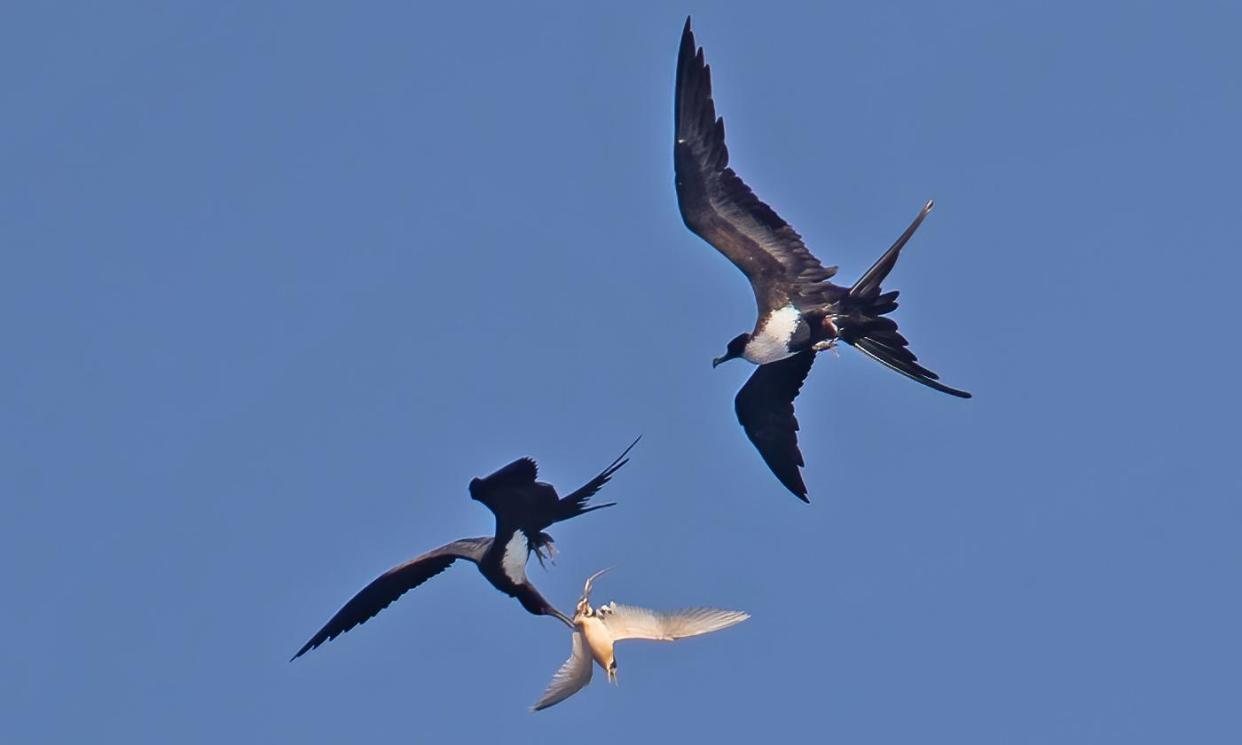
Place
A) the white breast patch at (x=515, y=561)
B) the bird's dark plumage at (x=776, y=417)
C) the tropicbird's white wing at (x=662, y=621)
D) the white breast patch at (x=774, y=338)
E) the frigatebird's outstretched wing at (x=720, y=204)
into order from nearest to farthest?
1. the tropicbird's white wing at (x=662, y=621)
2. the white breast patch at (x=515, y=561)
3. the frigatebird's outstretched wing at (x=720, y=204)
4. the white breast patch at (x=774, y=338)
5. the bird's dark plumage at (x=776, y=417)

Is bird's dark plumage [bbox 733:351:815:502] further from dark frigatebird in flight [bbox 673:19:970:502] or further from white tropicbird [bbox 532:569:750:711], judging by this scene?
white tropicbird [bbox 532:569:750:711]

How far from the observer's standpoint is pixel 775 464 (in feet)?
66.0

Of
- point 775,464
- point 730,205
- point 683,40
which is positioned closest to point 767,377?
point 775,464

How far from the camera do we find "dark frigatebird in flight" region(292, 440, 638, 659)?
16328mm

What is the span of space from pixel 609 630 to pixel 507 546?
1975 millimetres

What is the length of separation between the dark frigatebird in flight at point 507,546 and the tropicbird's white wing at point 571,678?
1.47ft

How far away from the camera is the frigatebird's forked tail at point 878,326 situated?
719 inches

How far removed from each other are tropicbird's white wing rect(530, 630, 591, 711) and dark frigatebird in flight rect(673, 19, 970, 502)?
14.0ft

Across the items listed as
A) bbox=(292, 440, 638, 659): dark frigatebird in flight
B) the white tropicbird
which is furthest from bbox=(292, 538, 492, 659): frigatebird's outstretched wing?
the white tropicbird

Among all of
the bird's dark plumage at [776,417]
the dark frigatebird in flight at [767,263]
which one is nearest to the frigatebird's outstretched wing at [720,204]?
the dark frigatebird in flight at [767,263]

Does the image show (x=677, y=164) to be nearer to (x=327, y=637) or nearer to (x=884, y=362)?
(x=884, y=362)

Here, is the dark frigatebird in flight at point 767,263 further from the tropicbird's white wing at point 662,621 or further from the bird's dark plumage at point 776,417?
the tropicbird's white wing at point 662,621

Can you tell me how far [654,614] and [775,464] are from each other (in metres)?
5.22

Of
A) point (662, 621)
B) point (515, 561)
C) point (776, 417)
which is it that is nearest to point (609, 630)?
point (662, 621)
